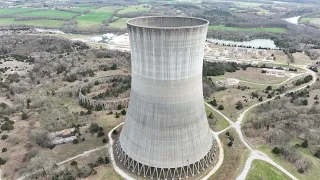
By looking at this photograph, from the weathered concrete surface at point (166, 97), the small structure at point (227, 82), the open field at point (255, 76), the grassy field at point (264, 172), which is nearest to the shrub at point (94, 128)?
the weathered concrete surface at point (166, 97)

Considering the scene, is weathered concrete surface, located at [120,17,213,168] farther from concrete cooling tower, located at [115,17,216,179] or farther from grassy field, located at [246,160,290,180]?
grassy field, located at [246,160,290,180]

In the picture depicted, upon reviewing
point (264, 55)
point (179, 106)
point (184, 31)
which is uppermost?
point (184, 31)

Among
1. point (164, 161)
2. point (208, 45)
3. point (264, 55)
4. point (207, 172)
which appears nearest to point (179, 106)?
point (164, 161)

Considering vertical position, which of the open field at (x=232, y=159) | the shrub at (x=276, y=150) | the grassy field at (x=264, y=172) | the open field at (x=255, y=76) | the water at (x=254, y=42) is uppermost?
the shrub at (x=276, y=150)

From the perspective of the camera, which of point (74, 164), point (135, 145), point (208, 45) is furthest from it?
point (208, 45)

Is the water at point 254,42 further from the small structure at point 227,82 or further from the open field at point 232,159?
the open field at point 232,159

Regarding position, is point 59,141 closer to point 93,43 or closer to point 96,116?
point 96,116
